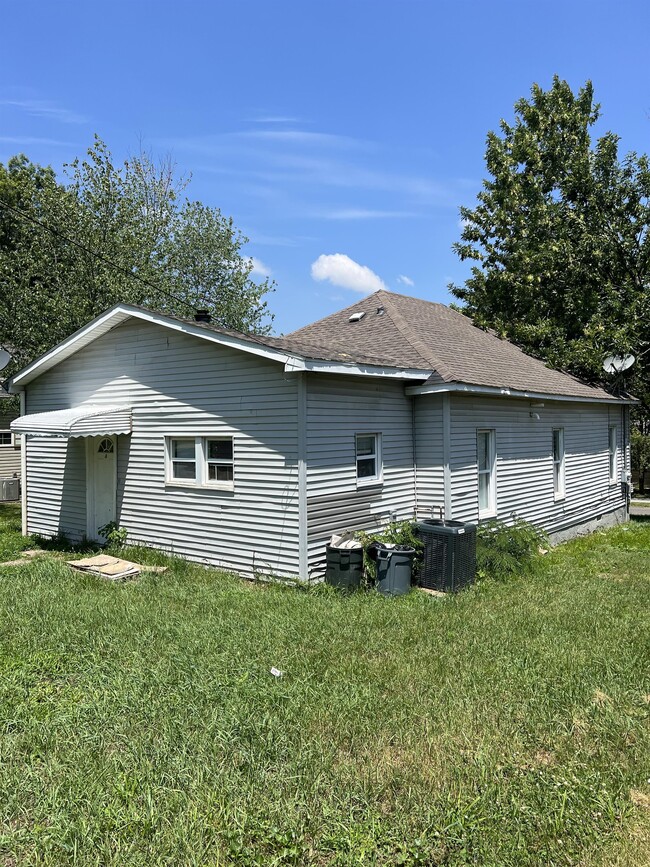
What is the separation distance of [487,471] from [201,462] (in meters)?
5.58

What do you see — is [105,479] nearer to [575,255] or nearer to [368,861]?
[368,861]

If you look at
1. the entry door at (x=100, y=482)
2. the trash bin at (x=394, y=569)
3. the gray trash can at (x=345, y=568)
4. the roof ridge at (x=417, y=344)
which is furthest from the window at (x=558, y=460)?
the entry door at (x=100, y=482)

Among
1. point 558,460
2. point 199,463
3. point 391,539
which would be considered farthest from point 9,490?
point 558,460

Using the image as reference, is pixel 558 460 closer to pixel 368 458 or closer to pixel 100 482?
pixel 368 458

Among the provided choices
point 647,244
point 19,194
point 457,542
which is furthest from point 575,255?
point 19,194

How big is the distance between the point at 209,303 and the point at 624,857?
26.7 metres

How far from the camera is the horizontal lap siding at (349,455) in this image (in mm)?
8477

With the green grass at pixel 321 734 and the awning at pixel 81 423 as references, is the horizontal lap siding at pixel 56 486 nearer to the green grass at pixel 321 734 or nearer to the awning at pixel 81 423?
the awning at pixel 81 423

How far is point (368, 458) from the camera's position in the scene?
954 cm

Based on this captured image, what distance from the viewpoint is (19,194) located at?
27531 millimetres

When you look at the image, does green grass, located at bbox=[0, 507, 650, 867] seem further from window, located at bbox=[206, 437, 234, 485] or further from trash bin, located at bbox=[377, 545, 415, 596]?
window, located at bbox=[206, 437, 234, 485]

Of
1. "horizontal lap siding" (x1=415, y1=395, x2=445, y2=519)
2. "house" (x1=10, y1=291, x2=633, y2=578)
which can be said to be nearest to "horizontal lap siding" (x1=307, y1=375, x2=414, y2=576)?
"house" (x1=10, y1=291, x2=633, y2=578)

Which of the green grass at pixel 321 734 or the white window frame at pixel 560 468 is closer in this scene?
the green grass at pixel 321 734

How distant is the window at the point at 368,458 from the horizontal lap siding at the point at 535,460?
1453mm
